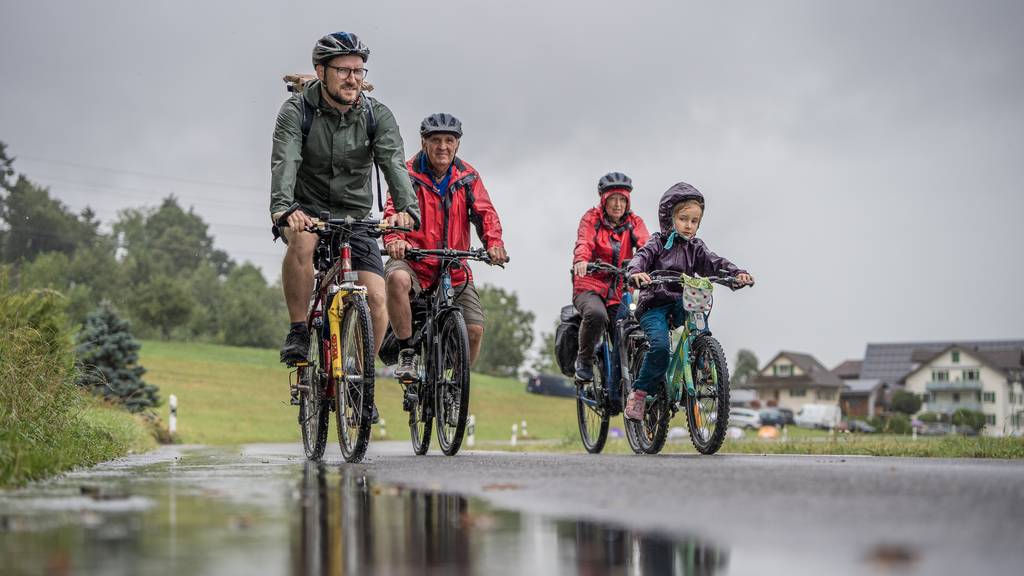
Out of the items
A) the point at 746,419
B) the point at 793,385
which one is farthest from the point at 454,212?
the point at 793,385

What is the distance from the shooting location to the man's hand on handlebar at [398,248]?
8.34 meters

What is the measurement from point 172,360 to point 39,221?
46963mm

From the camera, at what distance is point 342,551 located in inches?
114

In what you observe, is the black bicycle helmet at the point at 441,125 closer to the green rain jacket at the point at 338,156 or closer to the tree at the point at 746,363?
the green rain jacket at the point at 338,156

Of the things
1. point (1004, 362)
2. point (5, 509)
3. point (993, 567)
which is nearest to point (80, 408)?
point (5, 509)

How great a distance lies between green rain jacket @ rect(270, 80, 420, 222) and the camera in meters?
7.49

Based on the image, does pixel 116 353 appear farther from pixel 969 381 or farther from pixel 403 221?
pixel 969 381

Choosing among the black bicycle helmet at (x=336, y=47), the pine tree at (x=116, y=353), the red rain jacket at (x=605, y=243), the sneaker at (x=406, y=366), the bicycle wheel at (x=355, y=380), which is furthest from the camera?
the pine tree at (x=116, y=353)

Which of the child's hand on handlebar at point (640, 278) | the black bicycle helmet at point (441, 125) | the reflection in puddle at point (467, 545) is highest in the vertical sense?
the black bicycle helmet at point (441, 125)

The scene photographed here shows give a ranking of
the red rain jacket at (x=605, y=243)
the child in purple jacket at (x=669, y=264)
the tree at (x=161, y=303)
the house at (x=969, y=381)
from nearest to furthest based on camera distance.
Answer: the child in purple jacket at (x=669, y=264)
the red rain jacket at (x=605, y=243)
the tree at (x=161, y=303)
the house at (x=969, y=381)

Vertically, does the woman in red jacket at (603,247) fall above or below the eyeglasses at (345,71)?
below

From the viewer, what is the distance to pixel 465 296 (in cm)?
889

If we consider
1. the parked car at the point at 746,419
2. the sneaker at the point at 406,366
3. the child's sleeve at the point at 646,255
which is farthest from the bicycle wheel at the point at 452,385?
the parked car at the point at 746,419

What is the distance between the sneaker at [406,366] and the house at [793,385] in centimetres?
10596
